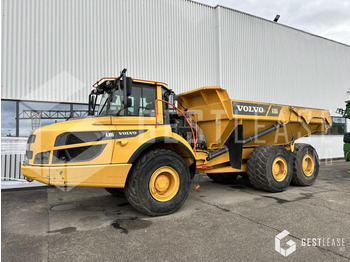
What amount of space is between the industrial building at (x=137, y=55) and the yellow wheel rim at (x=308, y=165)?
5.09 m

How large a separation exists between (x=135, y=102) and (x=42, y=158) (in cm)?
185

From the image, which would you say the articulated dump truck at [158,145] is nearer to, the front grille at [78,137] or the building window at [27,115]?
the front grille at [78,137]

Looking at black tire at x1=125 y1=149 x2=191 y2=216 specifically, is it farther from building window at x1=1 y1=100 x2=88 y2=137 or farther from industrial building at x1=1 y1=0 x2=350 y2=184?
building window at x1=1 y1=100 x2=88 y2=137

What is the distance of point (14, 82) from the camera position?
25.9 ft

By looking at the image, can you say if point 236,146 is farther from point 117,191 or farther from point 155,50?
point 155,50

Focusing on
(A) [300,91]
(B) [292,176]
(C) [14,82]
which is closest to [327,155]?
(A) [300,91]

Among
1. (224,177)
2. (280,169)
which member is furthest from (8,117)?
(280,169)

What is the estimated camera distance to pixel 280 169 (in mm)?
6734

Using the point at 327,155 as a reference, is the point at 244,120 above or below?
above

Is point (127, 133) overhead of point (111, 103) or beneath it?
beneath

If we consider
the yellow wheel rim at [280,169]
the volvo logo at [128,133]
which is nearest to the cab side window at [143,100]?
the volvo logo at [128,133]

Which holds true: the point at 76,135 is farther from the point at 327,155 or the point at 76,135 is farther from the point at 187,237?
the point at 327,155

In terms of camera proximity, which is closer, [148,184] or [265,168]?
[148,184]

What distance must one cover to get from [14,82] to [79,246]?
6.57 metres
